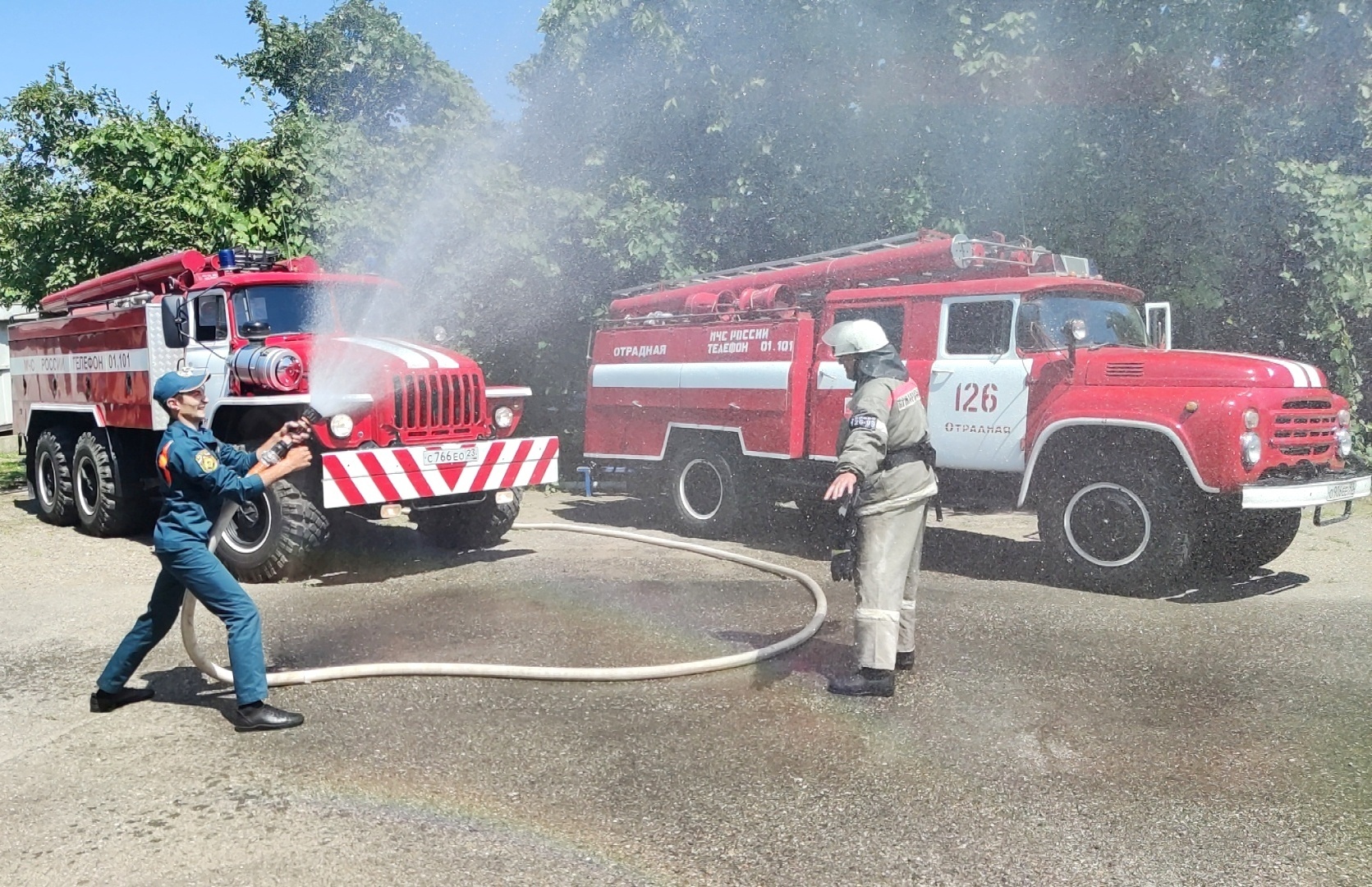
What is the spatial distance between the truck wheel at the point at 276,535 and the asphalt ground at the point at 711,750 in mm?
321

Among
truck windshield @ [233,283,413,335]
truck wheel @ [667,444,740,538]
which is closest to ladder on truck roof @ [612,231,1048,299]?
truck wheel @ [667,444,740,538]

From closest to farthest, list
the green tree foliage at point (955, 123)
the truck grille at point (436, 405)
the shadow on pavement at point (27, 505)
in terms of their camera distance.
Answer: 1. the truck grille at point (436, 405)
2. the green tree foliage at point (955, 123)
3. the shadow on pavement at point (27, 505)

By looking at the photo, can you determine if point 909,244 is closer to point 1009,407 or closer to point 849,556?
point 1009,407

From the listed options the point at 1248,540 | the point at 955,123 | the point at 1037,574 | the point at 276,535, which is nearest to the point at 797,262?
the point at 955,123

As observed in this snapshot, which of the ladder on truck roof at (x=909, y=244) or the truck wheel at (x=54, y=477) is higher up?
the ladder on truck roof at (x=909, y=244)

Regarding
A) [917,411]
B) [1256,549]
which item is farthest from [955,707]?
[1256,549]

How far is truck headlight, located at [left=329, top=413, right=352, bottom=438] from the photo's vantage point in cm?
799

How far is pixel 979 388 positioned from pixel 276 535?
18.0ft

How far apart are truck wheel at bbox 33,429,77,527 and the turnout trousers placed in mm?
9091

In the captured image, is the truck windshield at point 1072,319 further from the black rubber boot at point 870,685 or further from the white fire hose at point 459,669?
the black rubber boot at point 870,685

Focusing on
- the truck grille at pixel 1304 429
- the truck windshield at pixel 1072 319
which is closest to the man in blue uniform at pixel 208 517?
the truck windshield at pixel 1072 319

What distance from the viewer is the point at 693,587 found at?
26.4 feet

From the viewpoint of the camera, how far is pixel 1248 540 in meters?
8.45

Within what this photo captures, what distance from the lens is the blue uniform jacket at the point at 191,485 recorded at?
4.85 meters
